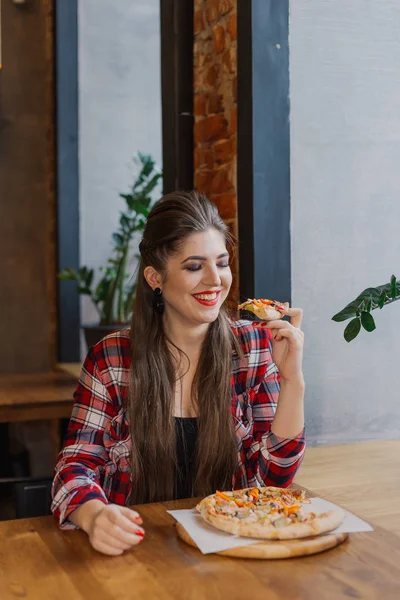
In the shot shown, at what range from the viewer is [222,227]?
211 centimetres

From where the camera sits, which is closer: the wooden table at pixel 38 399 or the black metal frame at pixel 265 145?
the black metal frame at pixel 265 145

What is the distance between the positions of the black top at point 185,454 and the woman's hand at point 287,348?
307 mm

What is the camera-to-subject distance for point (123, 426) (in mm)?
2033

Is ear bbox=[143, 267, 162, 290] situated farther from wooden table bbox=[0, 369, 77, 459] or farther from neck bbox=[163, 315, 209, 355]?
wooden table bbox=[0, 369, 77, 459]

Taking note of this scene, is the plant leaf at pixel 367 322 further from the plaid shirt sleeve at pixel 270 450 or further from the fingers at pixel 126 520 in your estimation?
the fingers at pixel 126 520

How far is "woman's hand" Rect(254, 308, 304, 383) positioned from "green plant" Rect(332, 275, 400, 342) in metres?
0.18

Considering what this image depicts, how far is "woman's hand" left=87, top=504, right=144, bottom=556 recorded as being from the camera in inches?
56.0

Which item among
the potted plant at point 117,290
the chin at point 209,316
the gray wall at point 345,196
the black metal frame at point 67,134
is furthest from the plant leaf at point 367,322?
the black metal frame at point 67,134

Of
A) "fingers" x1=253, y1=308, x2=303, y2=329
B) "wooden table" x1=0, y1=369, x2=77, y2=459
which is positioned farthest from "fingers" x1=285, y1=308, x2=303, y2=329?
"wooden table" x1=0, y1=369, x2=77, y2=459

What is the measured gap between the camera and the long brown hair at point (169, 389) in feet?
6.58

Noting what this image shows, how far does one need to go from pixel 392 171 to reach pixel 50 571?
1.97m

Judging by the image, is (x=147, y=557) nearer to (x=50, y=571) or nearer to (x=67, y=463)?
(x=50, y=571)

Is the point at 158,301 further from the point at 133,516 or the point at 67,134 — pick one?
the point at 67,134

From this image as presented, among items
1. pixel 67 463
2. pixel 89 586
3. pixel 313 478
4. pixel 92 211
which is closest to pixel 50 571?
pixel 89 586
